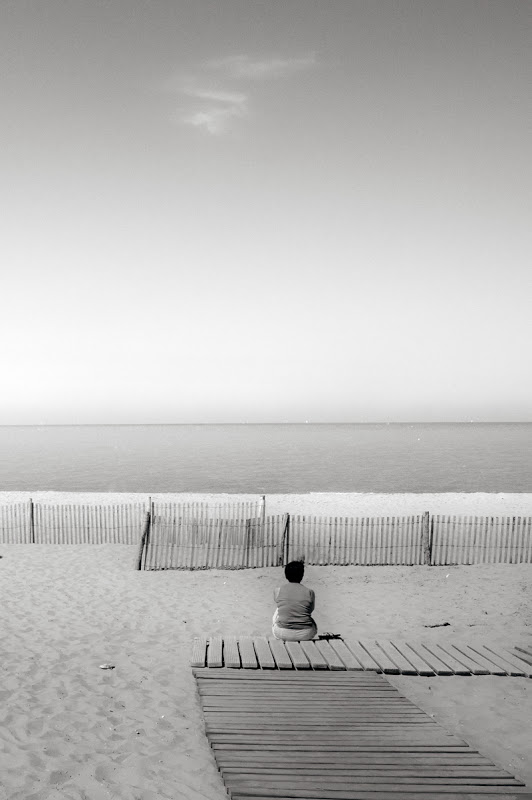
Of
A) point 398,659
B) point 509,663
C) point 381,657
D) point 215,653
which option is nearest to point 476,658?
point 509,663

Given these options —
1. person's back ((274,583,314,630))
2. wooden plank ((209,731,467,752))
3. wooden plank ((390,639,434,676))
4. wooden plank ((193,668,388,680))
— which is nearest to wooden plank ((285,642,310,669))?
wooden plank ((193,668,388,680))

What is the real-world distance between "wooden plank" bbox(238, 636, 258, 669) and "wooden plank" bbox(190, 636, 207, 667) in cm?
49

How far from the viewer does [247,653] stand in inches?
305

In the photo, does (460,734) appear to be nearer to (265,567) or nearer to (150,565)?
(265,567)

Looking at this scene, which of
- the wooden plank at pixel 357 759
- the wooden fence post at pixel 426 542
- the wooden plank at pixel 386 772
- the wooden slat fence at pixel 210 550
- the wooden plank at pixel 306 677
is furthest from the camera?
the wooden fence post at pixel 426 542

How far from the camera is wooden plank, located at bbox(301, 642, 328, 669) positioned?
24.1ft

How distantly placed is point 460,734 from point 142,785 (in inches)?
139

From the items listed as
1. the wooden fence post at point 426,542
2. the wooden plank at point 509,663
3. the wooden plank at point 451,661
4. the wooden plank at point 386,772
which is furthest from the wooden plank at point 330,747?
the wooden fence post at point 426,542

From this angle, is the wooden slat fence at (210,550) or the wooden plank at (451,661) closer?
the wooden plank at (451,661)

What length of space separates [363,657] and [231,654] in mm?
1759

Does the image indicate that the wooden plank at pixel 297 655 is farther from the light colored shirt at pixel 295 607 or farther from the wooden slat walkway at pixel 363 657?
the light colored shirt at pixel 295 607

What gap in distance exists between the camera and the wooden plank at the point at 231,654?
24.2ft

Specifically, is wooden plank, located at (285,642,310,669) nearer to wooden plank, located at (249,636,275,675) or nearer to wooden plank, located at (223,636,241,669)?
wooden plank, located at (249,636,275,675)

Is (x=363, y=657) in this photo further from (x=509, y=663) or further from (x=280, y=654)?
(x=509, y=663)
